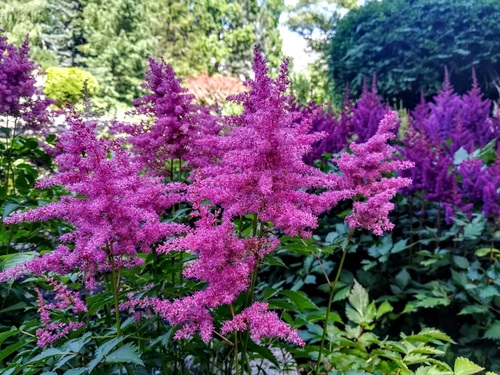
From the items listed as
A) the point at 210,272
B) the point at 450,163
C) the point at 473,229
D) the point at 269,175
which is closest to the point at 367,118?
the point at 450,163

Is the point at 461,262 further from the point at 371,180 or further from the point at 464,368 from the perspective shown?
the point at 371,180

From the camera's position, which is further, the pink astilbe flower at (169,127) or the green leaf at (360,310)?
the green leaf at (360,310)

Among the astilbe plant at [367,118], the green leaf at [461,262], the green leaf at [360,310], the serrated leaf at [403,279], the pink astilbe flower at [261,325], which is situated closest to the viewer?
the pink astilbe flower at [261,325]

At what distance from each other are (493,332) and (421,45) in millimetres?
10980

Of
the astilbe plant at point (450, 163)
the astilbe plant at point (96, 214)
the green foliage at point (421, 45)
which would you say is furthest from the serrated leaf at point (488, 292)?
the green foliage at point (421, 45)

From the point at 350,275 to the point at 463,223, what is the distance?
0.82 meters

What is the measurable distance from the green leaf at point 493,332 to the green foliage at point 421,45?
9319mm

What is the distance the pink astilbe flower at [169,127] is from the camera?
2168 millimetres

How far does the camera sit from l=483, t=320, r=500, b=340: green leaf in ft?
8.30

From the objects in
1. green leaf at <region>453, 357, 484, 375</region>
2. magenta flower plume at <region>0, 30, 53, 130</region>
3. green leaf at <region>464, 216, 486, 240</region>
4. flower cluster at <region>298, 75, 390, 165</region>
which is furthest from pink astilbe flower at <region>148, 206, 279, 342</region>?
flower cluster at <region>298, 75, 390, 165</region>

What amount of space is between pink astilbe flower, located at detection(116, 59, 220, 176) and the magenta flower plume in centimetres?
107

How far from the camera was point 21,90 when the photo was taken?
2.94 metres

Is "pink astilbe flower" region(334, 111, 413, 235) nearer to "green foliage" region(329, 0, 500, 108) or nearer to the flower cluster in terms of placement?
the flower cluster

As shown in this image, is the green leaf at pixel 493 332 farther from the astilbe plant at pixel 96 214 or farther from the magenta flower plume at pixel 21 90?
the magenta flower plume at pixel 21 90
